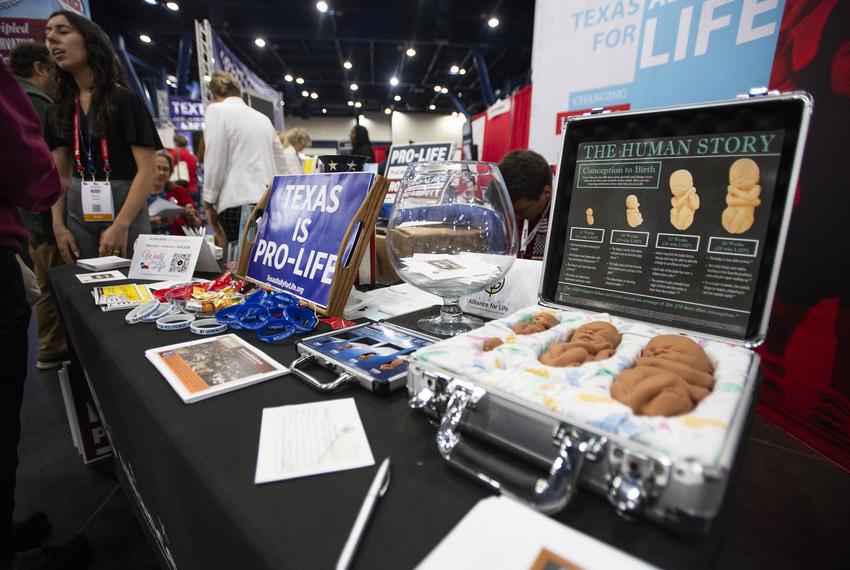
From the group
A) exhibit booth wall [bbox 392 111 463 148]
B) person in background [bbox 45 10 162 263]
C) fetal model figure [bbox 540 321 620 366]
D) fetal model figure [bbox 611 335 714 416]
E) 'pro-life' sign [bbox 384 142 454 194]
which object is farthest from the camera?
exhibit booth wall [bbox 392 111 463 148]

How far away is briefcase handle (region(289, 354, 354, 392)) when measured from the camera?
1.72 ft

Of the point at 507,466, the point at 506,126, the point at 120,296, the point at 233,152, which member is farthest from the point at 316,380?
the point at 506,126

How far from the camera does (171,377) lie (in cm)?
55

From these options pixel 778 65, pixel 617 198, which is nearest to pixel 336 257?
pixel 617 198

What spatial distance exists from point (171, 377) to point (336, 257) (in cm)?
38

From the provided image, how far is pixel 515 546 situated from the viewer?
260 millimetres

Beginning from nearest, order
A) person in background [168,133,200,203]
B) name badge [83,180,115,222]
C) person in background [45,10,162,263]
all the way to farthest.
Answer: person in background [45,10,162,263]
name badge [83,180,115,222]
person in background [168,133,200,203]

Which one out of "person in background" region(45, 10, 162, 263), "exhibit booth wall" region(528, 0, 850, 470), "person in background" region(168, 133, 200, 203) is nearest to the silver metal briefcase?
"exhibit booth wall" region(528, 0, 850, 470)

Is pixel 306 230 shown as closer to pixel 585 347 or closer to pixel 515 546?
pixel 585 347

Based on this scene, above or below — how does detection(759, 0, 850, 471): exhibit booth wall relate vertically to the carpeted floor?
above

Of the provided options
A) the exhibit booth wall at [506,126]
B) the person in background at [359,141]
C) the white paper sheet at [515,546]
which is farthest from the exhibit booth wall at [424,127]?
the white paper sheet at [515,546]

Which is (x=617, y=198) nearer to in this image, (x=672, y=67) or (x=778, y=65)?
(x=778, y=65)

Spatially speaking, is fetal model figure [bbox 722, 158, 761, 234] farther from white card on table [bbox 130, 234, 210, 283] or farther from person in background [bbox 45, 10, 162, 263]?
person in background [bbox 45, 10, 162, 263]

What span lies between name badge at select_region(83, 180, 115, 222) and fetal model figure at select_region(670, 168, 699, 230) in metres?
1.88
